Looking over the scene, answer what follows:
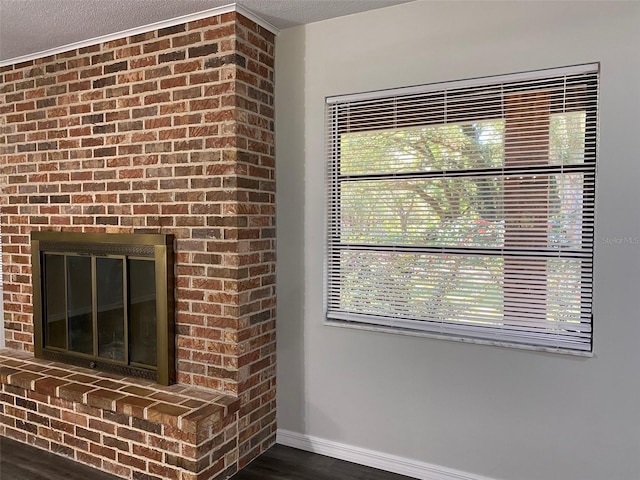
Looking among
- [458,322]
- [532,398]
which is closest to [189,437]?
[458,322]

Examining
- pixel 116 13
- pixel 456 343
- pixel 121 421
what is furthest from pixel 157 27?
pixel 456 343

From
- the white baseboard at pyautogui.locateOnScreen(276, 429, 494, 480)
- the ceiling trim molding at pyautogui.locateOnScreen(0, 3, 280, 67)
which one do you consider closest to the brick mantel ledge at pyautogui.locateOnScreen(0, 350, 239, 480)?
the white baseboard at pyautogui.locateOnScreen(276, 429, 494, 480)

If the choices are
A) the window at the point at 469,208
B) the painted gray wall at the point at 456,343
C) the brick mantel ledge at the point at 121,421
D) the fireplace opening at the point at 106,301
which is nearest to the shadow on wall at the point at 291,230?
the painted gray wall at the point at 456,343

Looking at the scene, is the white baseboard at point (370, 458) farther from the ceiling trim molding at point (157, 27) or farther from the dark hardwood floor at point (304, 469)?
the ceiling trim molding at point (157, 27)

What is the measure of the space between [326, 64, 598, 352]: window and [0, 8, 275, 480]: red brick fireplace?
Answer: 1.60 ft

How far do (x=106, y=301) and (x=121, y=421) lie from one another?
2.46ft

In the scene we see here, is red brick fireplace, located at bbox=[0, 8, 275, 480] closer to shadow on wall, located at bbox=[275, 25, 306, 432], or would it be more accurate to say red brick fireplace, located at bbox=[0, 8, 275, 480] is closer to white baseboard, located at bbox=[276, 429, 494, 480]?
shadow on wall, located at bbox=[275, 25, 306, 432]

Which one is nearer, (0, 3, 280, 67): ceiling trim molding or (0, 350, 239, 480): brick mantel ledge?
(0, 350, 239, 480): brick mantel ledge

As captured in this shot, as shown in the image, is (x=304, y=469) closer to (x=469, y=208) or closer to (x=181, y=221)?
(x=181, y=221)

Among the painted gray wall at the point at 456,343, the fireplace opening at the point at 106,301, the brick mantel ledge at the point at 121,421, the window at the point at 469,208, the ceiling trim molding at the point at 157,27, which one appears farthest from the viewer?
the fireplace opening at the point at 106,301

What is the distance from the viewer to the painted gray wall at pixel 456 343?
6.67 feet

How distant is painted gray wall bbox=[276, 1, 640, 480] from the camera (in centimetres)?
203

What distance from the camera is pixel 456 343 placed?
2365 millimetres

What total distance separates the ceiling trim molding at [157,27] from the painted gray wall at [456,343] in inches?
9.6
